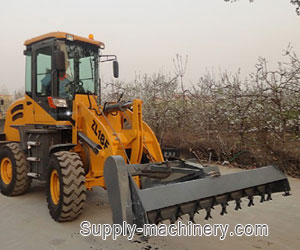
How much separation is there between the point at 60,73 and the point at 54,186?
6.02 feet

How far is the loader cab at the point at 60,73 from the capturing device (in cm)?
480

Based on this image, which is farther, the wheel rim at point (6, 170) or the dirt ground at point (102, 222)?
the wheel rim at point (6, 170)

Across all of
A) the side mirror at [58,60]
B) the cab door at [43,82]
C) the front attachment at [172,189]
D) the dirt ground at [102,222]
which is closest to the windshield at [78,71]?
the cab door at [43,82]

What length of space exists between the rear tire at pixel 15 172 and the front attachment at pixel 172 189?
8.40 feet

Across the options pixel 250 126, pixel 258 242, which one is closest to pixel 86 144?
pixel 258 242

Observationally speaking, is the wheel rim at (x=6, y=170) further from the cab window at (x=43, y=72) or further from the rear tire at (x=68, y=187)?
the rear tire at (x=68, y=187)

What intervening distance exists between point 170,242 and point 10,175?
11.5 feet

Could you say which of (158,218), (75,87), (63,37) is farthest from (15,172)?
(158,218)

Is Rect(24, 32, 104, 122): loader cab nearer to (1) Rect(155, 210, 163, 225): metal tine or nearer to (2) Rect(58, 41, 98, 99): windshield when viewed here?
(2) Rect(58, 41, 98, 99): windshield

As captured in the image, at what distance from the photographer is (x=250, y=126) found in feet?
25.5

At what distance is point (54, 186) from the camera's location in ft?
14.3

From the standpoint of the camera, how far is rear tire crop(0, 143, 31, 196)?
5.05 metres

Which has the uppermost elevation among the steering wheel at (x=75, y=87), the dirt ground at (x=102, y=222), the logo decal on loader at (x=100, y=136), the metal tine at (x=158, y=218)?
the steering wheel at (x=75, y=87)

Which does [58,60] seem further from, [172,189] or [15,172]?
[172,189]
